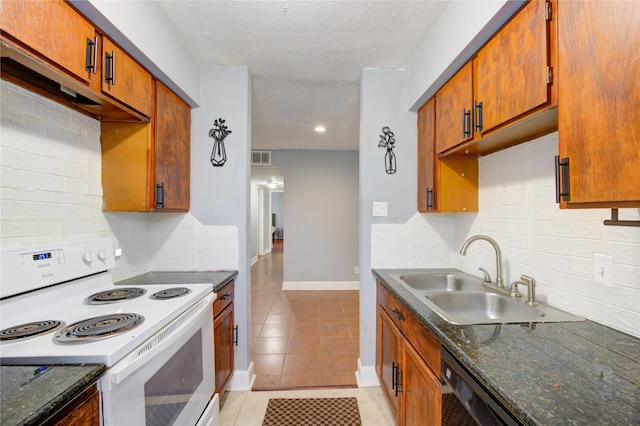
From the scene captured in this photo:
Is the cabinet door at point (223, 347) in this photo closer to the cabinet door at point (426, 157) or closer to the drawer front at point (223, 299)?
the drawer front at point (223, 299)

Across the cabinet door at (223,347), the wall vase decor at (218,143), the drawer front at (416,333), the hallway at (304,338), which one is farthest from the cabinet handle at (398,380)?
the wall vase decor at (218,143)

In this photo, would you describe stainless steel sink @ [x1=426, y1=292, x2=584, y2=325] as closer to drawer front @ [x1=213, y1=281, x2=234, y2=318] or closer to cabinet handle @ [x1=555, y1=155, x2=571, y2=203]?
cabinet handle @ [x1=555, y1=155, x2=571, y2=203]

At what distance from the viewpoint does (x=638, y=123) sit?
0.70 metres

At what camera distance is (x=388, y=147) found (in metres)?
2.20

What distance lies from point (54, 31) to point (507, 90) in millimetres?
1817

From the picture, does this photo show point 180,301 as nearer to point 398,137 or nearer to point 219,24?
point 219,24

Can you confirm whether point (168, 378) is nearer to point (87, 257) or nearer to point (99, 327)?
point (99, 327)

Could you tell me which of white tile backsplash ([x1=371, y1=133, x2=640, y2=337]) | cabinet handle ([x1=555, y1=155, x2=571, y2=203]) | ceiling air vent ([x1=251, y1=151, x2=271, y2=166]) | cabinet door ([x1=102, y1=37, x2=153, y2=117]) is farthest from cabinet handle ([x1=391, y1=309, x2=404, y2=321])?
ceiling air vent ([x1=251, y1=151, x2=271, y2=166])

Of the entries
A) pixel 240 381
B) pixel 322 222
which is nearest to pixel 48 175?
pixel 240 381

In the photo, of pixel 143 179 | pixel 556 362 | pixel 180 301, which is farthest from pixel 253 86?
pixel 556 362

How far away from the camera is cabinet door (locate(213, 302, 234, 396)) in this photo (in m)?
1.78

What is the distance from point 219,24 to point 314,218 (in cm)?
354

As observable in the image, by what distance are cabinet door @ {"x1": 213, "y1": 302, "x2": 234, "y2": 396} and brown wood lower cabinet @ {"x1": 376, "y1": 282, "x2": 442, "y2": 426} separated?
1101 mm

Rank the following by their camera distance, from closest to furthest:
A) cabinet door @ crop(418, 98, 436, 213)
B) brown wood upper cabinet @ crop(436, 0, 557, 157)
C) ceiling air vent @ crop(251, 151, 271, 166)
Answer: brown wood upper cabinet @ crop(436, 0, 557, 157)
cabinet door @ crop(418, 98, 436, 213)
ceiling air vent @ crop(251, 151, 271, 166)
